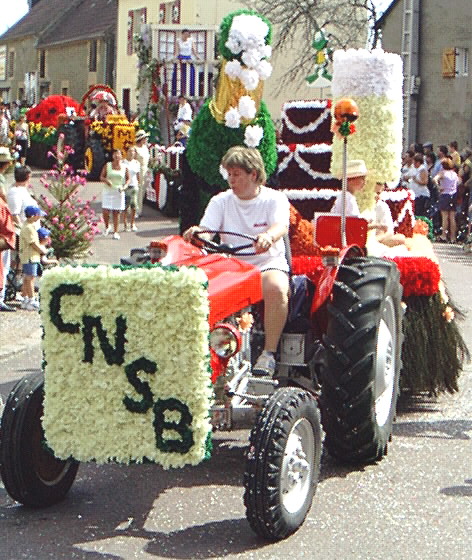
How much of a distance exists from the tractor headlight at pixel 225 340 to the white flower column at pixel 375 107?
4.79 m

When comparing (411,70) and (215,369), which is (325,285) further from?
(411,70)

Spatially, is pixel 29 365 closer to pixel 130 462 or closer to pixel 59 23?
pixel 130 462

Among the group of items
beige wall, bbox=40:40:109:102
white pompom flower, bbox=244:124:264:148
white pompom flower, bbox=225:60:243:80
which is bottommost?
white pompom flower, bbox=244:124:264:148

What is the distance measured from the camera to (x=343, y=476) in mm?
7277

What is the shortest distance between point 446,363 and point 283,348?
2168 millimetres

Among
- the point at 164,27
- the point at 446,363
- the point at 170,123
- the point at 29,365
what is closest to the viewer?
the point at 446,363

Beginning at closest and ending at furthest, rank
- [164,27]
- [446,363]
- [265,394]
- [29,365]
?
[265,394] → [446,363] → [29,365] → [164,27]

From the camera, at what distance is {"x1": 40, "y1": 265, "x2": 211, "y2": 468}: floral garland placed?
579 centimetres

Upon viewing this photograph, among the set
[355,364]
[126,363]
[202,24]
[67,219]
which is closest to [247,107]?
[67,219]

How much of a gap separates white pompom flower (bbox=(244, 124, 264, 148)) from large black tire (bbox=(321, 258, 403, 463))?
757 centimetres

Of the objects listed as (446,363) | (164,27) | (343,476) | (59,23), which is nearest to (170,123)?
(164,27)

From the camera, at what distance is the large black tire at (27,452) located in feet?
20.6

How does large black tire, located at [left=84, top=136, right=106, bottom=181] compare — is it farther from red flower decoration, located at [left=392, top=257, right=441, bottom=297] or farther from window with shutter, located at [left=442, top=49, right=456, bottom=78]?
red flower decoration, located at [left=392, top=257, right=441, bottom=297]

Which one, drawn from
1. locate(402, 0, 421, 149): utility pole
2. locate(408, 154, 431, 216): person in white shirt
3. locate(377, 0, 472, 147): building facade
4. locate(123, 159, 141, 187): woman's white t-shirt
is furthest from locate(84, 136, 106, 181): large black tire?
locate(402, 0, 421, 149): utility pole
